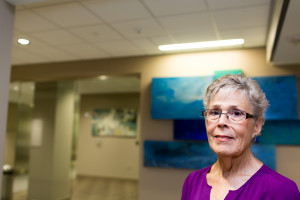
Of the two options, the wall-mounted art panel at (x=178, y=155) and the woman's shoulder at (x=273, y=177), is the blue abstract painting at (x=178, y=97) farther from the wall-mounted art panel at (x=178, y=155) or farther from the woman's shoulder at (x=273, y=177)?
the woman's shoulder at (x=273, y=177)

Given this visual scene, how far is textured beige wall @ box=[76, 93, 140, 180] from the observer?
9961 mm

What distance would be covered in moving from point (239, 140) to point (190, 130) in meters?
3.90

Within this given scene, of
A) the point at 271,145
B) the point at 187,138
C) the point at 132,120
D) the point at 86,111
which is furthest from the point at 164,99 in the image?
the point at 86,111

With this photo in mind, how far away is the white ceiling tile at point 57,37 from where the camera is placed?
433 cm

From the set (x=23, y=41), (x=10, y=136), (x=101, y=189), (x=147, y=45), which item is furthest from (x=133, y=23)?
(x=10, y=136)

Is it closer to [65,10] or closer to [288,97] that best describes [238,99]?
[65,10]

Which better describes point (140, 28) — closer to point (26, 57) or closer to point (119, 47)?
point (119, 47)

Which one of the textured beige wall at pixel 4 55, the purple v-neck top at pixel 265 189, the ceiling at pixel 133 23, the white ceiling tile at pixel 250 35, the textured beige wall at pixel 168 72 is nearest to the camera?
the purple v-neck top at pixel 265 189

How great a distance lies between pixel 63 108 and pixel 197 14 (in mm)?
4457

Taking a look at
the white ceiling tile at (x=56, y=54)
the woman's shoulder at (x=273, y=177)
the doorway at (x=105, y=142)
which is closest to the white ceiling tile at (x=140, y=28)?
the white ceiling tile at (x=56, y=54)

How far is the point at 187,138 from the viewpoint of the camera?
5.16m

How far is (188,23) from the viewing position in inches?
151

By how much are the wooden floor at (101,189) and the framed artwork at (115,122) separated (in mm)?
1693

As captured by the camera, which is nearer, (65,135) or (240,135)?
(240,135)
